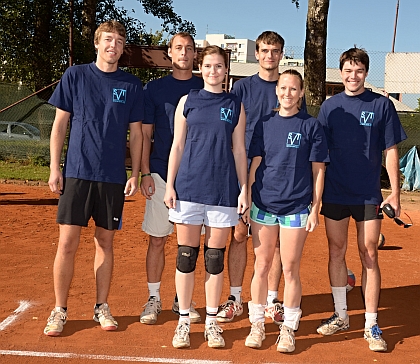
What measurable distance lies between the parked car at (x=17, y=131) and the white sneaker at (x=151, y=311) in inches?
492

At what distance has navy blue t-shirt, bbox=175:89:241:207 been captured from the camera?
191 inches

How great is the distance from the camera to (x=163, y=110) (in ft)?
18.2

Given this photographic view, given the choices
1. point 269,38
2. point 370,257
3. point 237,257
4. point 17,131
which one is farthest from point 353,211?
point 17,131

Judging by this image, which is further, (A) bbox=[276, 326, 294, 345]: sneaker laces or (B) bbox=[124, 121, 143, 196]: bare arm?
(B) bbox=[124, 121, 143, 196]: bare arm

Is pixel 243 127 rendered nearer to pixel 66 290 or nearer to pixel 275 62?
pixel 275 62

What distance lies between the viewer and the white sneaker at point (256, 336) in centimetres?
504

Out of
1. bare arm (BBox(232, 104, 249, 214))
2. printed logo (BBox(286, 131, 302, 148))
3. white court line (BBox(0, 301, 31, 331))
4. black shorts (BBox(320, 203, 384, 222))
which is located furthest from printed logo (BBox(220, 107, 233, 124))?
white court line (BBox(0, 301, 31, 331))

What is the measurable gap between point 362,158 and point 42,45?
20015 mm

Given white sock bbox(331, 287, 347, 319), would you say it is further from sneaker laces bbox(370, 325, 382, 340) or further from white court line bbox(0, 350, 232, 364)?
white court line bbox(0, 350, 232, 364)

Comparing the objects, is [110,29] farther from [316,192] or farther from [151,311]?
[151,311]

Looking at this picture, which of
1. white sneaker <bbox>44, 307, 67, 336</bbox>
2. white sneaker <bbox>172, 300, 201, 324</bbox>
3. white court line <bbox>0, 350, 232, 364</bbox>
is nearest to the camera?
white court line <bbox>0, 350, 232, 364</bbox>

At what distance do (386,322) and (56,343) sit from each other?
290 centimetres

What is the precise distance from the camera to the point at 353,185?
5.23 metres

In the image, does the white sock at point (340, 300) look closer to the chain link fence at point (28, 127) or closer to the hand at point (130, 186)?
the hand at point (130, 186)
